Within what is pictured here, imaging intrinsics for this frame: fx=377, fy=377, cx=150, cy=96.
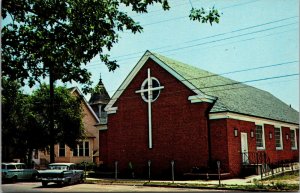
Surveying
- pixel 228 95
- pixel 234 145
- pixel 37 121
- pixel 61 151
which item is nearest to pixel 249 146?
pixel 234 145

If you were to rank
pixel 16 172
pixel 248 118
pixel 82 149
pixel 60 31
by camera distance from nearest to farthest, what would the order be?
pixel 60 31, pixel 16 172, pixel 248 118, pixel 82 149

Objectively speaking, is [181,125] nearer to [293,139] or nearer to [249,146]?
[249,146]

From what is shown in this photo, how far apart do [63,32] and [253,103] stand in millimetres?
24724

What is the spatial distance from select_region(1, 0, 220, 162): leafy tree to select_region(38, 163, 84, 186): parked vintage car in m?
12.5

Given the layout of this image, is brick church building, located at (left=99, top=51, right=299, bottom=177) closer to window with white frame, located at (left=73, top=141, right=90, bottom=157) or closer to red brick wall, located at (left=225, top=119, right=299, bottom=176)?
red brick wall, located at (left=225, top=119, right=299, bottom=176)

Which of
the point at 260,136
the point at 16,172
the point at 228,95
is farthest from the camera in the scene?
the point at 228,95

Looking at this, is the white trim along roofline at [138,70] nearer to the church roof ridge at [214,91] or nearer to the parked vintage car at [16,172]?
the church roof ridge at [214,91]

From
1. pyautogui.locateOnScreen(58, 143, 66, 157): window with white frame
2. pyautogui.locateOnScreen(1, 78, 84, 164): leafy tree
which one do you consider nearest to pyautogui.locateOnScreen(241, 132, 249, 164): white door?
pyautogui.locateOnScreen(1, 78, 84, 164): leafy tree

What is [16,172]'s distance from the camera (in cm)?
2552

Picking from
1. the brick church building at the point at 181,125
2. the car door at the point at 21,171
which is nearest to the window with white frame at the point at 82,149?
the brick church building at the point at 181,125

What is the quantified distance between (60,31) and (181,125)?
17.2 m

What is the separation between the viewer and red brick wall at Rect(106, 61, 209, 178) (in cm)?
2486

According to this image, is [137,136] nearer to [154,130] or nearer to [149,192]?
[154,130]

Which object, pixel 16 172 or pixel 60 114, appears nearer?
pixel 16 172
